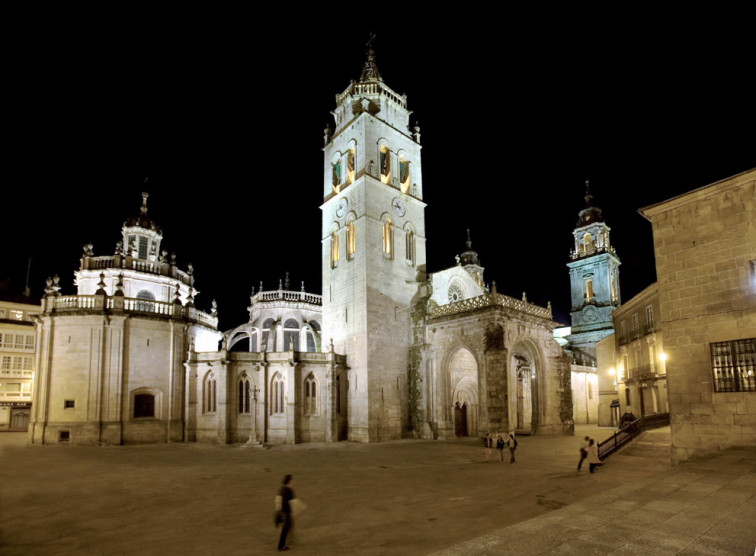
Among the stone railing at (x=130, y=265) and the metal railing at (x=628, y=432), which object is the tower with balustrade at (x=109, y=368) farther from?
the metal railing at (x=628, y=432)

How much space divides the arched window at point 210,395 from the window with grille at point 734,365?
27377mm

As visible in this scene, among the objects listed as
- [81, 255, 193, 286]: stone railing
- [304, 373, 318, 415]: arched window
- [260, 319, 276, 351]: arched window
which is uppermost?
[81, 255, 193, 286]: stone railing

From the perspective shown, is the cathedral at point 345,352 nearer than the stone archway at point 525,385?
Yes

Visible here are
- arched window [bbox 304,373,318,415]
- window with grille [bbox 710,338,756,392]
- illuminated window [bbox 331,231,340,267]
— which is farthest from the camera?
illuminated window [bbox 331,231,340,267]

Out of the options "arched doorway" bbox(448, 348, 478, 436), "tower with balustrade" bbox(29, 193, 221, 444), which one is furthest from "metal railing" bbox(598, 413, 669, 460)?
"tower with balustrade" bbox(29, 193, 221, 444)

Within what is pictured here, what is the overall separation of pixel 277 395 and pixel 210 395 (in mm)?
4609

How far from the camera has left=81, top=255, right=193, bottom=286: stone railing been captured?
36916mm

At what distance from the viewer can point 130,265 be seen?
37.6 metres

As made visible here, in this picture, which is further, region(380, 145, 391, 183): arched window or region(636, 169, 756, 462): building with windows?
region(380, 145, 391, 183): arched window

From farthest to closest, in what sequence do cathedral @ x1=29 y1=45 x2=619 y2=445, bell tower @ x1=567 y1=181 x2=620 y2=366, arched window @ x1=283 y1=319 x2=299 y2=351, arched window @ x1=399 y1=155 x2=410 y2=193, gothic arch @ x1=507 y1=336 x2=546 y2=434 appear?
bell tower @ x1=567 y1=181 x2=620 y2=366
arched window @ x1=283 y1=319 x2=299 y2=351
arched window @ x1=399 y1=155 x2=410 y2=193
gothic arch @ x1=507 y1=336 x2=546 y2=434
cathedral @ x1=29 y1=45 x2=619 y2=445

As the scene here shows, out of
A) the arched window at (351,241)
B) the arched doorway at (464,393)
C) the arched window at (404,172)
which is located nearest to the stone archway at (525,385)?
the arched doorway at (464,393)

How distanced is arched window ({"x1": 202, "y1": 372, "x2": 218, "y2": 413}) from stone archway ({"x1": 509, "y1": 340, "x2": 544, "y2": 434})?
62.1 ft

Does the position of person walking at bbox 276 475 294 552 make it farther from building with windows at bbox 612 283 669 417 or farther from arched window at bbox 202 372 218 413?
building with windows at bbox 612 283 669 417

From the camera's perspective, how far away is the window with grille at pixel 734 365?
14.5 m
